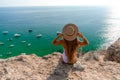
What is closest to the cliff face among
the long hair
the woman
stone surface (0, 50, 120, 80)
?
stone surface (0, 50, 120, 80)

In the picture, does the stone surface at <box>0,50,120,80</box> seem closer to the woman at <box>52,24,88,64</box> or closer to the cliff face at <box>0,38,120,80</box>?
the cliff face at <box>0,38,120,80</box>

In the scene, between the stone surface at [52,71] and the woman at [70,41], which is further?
the woman at [70,41]

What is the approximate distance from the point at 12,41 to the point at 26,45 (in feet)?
22.0

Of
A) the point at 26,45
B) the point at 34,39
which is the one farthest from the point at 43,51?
the point at 34,39

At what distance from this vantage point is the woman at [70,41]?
733cm

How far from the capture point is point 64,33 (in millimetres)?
7434

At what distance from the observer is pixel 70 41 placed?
750 cm

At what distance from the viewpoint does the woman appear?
24.1ft

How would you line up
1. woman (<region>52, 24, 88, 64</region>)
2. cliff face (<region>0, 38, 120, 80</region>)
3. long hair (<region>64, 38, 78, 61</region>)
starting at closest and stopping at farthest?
cliff face (<region>0, 38, 120, 80</region>) → woman (<region>52, 24, 88, 64</region>) → long hair (<region>64, 38, 78, 61</region>)

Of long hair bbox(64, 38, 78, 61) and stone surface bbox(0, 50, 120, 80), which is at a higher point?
long hair bbox(64, 38, 78, 61)

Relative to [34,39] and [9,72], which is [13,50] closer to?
[34,39]

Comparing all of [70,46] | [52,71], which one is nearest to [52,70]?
[52,71]

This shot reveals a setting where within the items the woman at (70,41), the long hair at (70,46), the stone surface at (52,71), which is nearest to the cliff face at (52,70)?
the stone surface at (52,71)

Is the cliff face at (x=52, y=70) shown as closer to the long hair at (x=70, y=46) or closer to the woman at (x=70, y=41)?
the woman at (x=70, y=41)
